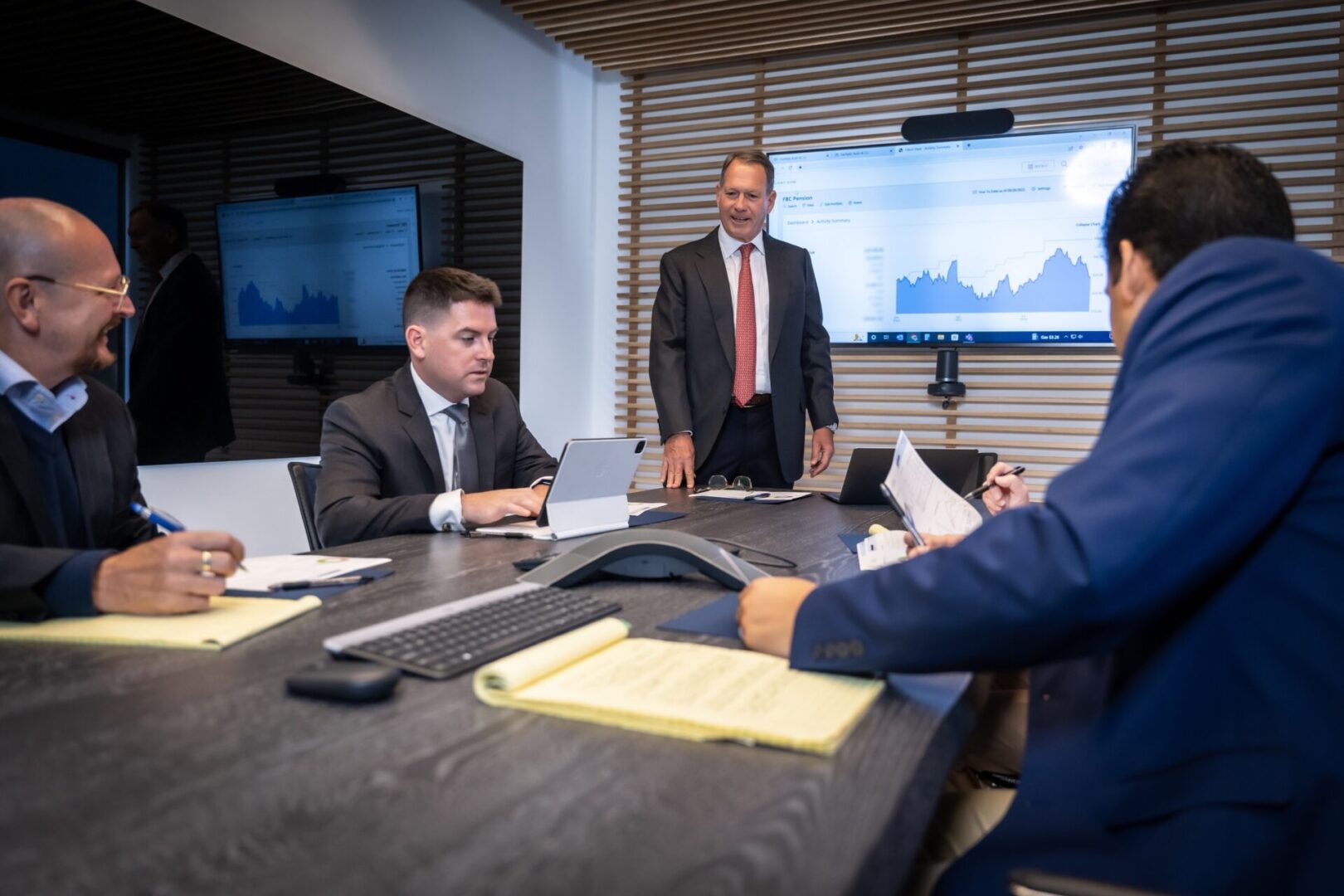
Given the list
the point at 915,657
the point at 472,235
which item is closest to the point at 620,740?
the point at 915,657

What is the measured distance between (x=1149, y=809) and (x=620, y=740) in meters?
0.52

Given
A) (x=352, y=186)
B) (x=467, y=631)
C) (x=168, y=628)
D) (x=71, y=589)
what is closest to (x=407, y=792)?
(x=467, y=631)

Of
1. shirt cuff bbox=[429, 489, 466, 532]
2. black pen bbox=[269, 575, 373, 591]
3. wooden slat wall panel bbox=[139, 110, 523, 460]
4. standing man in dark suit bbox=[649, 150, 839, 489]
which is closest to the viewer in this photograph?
black pen bbox=[269, 575, 373, 591]

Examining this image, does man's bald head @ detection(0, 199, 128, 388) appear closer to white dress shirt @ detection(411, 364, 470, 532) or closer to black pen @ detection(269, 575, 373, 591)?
black pen @ detection(269, 575, 373, 591)

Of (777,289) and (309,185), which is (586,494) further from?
(309,185)

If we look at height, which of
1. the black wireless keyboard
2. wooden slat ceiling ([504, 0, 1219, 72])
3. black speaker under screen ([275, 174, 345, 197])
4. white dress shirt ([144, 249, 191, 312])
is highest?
wooden slat ceiling ([504, 0, 1219, 72])

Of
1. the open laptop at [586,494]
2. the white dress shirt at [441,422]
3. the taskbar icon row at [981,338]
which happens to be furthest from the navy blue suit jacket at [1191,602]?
the taskbar icon row at [981,338]

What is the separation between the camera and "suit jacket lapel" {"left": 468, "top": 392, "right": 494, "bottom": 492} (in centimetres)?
281

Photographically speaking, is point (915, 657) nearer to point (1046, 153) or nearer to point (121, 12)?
point (121, 12)

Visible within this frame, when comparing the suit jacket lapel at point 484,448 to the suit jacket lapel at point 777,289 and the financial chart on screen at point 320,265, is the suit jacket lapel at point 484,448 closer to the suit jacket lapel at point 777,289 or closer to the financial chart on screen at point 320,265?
the financial chart on screen at point 320,265

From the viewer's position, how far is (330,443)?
2416 millimetres

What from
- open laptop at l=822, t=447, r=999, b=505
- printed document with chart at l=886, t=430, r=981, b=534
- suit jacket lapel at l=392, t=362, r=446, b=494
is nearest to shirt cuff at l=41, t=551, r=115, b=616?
printed document with chart at l=886, t=430, r=981, b=534

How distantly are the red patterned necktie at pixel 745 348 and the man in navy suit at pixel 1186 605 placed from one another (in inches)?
119

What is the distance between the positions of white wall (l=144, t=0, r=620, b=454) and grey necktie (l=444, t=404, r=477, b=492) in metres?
1.73
